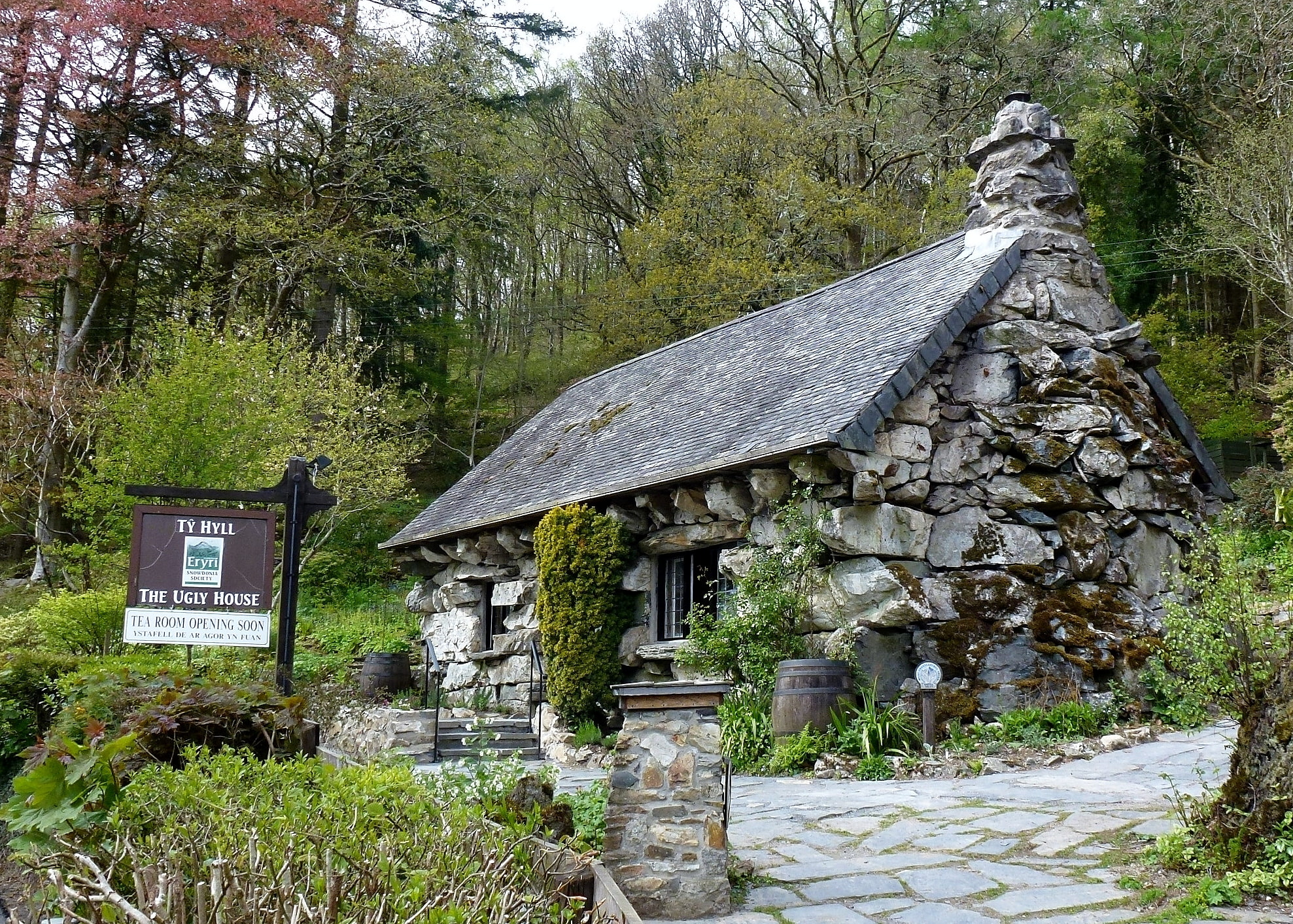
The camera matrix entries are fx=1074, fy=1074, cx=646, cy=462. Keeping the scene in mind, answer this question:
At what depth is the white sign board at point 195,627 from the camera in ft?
22.7

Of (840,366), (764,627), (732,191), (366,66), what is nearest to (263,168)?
(366,66)

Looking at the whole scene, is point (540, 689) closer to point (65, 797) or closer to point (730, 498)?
point (730, 498)

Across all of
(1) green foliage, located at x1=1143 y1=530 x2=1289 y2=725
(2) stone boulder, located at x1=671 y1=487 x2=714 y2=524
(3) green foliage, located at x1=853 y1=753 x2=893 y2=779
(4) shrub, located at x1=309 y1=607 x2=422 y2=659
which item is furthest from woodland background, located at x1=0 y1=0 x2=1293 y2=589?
(1) green foliage, located at x1=1143 y1=530 x2=1289 y2=725

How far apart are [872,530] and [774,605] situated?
1.11 meters

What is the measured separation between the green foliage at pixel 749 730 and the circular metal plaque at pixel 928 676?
136 cm

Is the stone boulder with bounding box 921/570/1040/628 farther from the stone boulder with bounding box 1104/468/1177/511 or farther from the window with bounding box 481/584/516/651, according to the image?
the window with bounding box 481/584/516/651

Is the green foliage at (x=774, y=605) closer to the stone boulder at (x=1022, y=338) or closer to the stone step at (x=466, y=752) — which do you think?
the stone step at (x=466, y=752)

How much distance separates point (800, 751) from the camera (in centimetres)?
876

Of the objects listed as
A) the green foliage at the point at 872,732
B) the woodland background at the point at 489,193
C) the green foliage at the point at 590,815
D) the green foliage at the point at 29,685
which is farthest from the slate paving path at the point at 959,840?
the woodland background at the point at 489,193

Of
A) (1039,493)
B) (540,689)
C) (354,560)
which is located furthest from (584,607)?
(354,560)

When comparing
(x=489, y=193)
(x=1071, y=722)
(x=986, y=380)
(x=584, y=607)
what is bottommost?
(x=1071, y=722)

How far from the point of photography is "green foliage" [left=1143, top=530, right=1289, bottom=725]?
4922mm

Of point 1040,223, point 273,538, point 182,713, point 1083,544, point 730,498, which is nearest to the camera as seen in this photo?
point 182,713

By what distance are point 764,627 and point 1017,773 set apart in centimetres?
257
